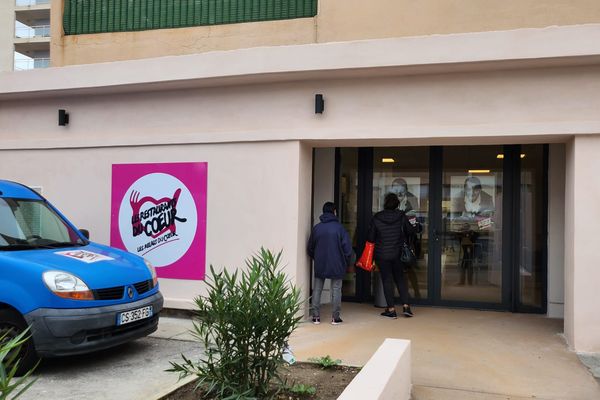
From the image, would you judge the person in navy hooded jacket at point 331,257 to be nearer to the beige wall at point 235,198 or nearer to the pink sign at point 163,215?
the beige wall at point 235,198

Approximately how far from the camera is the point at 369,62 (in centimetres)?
662

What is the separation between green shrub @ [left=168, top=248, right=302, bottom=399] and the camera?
3.55m

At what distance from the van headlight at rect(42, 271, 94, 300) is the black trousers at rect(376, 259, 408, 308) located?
4283 mm

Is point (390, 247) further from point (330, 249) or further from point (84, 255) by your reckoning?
Result: point (84, 255)

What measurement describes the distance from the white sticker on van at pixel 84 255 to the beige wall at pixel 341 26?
4.27 meters

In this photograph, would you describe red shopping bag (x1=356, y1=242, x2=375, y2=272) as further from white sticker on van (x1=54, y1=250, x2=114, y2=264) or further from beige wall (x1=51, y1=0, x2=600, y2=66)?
white sticker on van (x1=54, y1=250, x2=114, y2=264)

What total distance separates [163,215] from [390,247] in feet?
11.5

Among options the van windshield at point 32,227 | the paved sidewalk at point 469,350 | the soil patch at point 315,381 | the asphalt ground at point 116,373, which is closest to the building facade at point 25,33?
the van windshield at point 32,227

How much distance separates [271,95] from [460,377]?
453 cm

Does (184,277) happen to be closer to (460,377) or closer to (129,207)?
(129,207)

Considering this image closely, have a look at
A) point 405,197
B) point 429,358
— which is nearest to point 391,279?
point 405,197

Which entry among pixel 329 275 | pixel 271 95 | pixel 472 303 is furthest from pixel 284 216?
pixel 472 303

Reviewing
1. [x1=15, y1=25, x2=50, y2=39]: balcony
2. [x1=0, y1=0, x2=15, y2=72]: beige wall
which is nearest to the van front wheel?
[x1=0, y1=0, x2=15, y2=72]: beige wall

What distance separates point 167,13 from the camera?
859 centimetres
